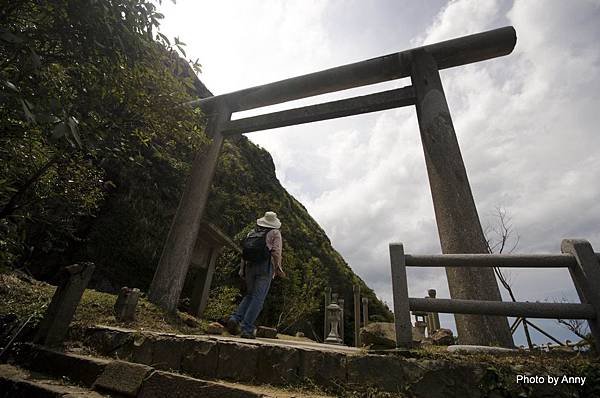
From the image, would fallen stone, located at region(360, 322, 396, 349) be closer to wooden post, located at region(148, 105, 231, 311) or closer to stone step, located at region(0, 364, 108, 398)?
wooden post, located at region(148, 105, 231, 311)

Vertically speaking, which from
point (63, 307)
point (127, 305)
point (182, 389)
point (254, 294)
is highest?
point (254, 294)

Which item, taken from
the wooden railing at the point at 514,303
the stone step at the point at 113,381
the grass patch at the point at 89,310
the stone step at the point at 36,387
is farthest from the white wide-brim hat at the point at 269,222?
the stone step at the point at 36,387

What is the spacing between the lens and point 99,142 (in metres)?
2.71

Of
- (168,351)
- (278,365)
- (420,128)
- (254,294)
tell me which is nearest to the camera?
(278,365)

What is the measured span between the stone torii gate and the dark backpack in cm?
146

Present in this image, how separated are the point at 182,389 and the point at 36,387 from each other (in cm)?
117

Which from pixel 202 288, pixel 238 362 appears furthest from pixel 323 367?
pixel 202 288

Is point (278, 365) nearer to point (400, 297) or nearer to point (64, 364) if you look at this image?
point (400, 297)

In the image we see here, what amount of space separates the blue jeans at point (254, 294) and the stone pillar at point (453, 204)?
2302mm

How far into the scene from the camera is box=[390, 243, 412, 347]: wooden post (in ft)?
7.30

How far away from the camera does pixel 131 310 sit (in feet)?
12.0

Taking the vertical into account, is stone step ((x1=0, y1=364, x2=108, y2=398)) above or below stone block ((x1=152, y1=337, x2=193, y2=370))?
below

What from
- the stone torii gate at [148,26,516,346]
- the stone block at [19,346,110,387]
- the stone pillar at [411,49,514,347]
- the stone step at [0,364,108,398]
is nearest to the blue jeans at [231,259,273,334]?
the stone torii gate at [148,26,516,346]

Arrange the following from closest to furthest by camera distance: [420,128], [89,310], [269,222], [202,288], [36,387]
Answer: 1. [36,387]
2. [89,310]
3. [269,222]
4. [420,128]
5. [202,288]
